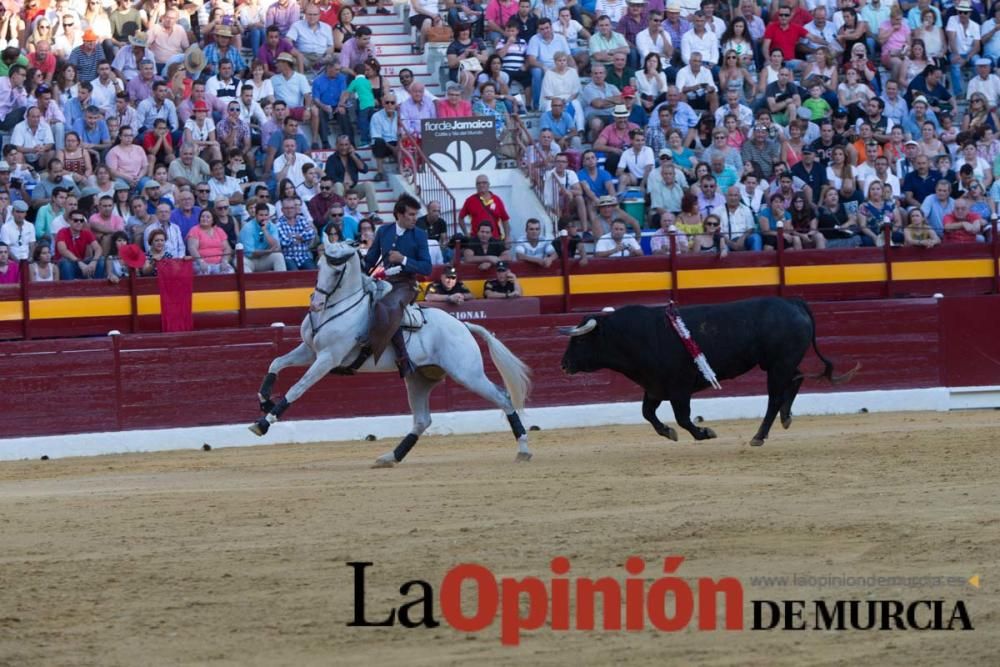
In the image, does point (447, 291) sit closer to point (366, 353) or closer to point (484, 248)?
point (484, 248)

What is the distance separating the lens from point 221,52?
1936 cm

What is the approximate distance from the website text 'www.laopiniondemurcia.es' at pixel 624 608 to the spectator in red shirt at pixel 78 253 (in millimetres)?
9115

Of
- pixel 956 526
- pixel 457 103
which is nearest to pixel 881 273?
pixel 457 103

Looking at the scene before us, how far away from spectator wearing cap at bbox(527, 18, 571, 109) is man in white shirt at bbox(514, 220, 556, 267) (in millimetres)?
2988

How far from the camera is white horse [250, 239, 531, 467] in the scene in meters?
13.0

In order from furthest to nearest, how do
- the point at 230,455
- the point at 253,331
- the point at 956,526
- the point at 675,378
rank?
the point at 253,331 < the point at 230,455 < the point at 675,378 < the point at 956,526

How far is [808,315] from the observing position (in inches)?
555

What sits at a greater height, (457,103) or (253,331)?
(457,103)

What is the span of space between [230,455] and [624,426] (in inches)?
162

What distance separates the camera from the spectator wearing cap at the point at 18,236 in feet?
54.1

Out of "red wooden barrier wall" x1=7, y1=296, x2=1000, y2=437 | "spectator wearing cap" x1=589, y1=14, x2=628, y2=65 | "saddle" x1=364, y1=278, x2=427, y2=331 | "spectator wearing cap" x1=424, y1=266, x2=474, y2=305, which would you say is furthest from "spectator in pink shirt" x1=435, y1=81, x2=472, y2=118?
"saddle" x1=364, y1=278, x2=427, y2=331

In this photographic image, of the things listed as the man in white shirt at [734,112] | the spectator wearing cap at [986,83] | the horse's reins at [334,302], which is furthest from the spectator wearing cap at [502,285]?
the spectator wearing cap at [986,83]

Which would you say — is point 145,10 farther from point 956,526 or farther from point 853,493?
point 956,526

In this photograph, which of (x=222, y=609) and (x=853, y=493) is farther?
(x=853, y=493)
